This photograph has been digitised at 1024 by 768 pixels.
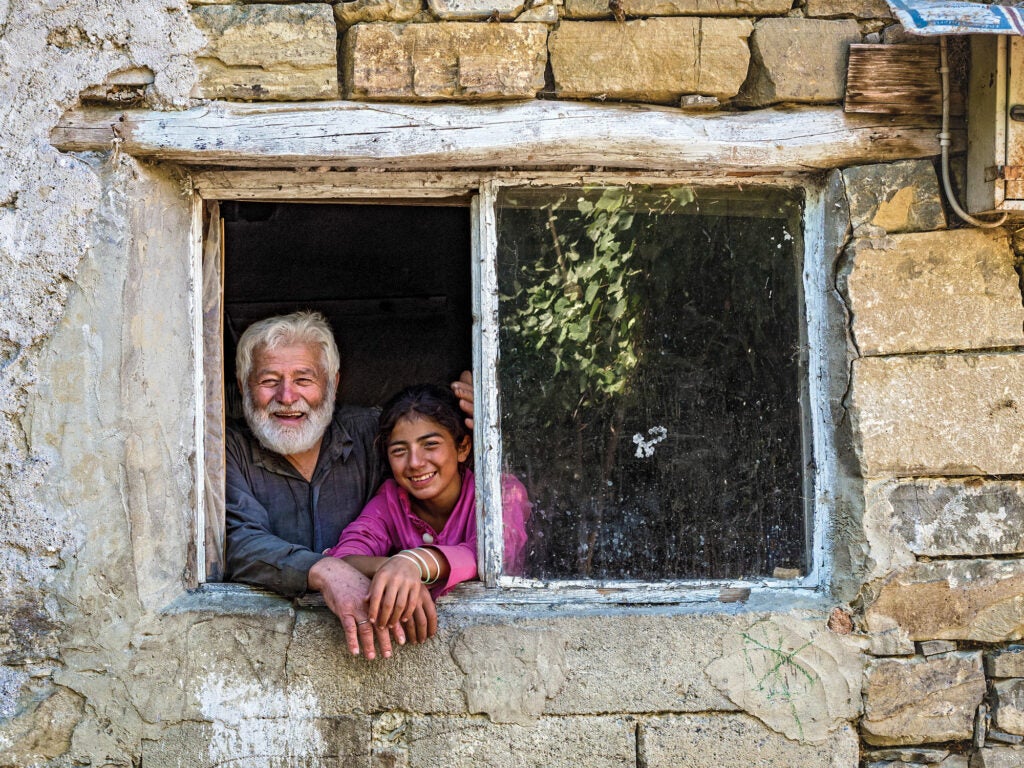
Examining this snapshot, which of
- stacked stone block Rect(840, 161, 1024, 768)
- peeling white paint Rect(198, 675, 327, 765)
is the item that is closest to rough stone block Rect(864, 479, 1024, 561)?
stacked stone block Rect(840, 161, 1024, 768)

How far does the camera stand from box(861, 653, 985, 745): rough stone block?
8.59ft

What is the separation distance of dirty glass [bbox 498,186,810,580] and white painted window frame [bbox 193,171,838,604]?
1.5 inches

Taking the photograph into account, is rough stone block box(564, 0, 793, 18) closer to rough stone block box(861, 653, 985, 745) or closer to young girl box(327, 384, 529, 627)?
young girl box(327, 384, 529, 627)

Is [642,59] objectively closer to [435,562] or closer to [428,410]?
[428,410]

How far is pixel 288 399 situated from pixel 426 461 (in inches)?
21.9

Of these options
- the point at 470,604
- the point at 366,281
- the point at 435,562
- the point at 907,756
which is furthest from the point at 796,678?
the point at 366,281

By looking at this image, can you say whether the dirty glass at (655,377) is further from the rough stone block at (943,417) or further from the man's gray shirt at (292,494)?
the man's gray shirt at (292,494)

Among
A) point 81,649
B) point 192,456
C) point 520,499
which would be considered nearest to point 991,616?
point 520,499

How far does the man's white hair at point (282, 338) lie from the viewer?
348cm

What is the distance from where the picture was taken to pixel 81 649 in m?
2.55

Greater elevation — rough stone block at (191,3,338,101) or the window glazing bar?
rough stone block at (191,3,338,101)

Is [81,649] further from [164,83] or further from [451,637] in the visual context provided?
[164,83]

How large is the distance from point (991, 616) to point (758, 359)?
915mm

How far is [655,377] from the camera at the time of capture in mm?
2855
